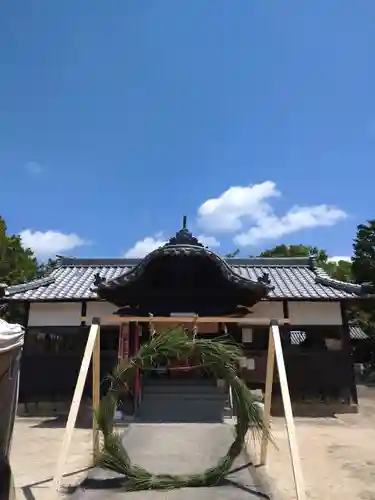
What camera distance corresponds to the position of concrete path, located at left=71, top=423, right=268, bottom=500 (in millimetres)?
5891

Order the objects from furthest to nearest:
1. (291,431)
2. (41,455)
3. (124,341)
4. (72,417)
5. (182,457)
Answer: (124,341)
(41,455)
(182,457)
(72,417)
(291,431)

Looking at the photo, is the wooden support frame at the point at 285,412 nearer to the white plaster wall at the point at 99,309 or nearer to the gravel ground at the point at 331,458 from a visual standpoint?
the gravel ground at the point at 331,458

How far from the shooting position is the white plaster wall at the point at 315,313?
542 inches

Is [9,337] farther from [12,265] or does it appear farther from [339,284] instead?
[12,265]

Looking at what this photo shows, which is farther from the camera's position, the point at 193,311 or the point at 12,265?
the point at 12,265

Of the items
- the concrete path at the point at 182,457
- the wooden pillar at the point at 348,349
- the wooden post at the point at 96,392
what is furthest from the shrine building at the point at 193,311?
the wooden post at the point at 96,392

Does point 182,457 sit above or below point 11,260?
below

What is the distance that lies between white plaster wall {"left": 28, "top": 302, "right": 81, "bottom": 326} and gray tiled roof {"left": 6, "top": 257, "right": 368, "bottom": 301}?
0.36 meters

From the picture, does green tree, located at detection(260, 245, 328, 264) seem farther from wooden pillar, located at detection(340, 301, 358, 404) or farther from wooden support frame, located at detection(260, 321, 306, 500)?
wooden support frame, located at detection(260, 321, 306, 500)

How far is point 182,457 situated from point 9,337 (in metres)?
4.60

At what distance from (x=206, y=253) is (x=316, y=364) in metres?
4.94

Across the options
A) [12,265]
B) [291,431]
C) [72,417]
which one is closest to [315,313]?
[291,431]

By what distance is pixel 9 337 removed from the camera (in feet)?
15.5

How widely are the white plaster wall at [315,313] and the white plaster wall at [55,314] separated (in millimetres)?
7016
